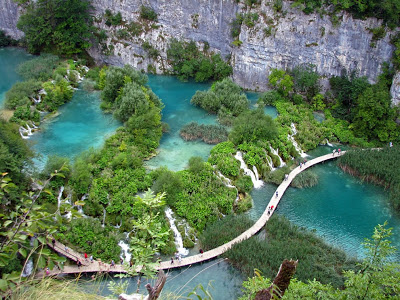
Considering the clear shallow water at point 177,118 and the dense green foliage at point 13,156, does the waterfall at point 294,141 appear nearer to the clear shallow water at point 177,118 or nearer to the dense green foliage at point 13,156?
the clear shallow water at point 177,118

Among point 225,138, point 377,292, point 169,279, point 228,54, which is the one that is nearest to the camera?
point 377,292

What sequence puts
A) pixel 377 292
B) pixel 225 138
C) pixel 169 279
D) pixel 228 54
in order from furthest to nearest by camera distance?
pixel 228 54 → pixel 225 138 → pixel 169 279 → pixel 377 292

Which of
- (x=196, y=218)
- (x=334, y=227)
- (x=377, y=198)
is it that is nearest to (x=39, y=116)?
(x=196, y=218)

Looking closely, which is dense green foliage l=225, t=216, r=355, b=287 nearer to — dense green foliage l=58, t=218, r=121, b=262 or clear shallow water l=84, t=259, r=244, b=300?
clear shallow water l=84, t=259, r=244, b=300

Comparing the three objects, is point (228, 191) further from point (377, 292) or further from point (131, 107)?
point (377, 292)

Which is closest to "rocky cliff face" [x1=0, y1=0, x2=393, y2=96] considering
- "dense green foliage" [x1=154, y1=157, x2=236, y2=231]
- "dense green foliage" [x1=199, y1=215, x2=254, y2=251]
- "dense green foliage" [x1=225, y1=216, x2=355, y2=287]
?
"dense green foliage" [x1=154, y1=157, x2=236, y2=231]

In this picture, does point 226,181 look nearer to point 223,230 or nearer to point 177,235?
point 223,230
